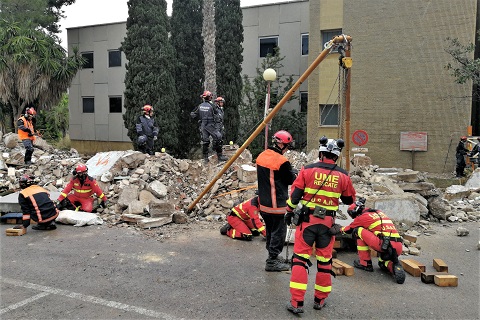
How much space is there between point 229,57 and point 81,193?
10757 mm

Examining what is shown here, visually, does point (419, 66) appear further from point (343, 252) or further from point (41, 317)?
point (41, 317)

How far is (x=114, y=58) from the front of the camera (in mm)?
23703

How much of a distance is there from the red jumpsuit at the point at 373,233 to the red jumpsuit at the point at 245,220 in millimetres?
1728

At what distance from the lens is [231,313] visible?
463 centimetres

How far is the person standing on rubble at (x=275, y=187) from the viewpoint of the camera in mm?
5715

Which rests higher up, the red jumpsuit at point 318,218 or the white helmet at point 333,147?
the white helmet at point 333,147

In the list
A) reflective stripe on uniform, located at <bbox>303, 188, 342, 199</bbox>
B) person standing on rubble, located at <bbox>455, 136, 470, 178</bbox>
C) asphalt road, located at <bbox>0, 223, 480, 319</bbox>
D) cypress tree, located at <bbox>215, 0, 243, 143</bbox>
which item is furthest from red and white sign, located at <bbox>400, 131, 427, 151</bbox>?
reflective stripe on uniform, located at <bbox>303, 188, 342, 199</bbox>

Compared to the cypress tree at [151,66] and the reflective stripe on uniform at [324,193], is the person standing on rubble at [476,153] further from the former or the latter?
the reflective stripe on uniform at [324,193]

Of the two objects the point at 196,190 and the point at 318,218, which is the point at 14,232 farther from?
the point at 318,218

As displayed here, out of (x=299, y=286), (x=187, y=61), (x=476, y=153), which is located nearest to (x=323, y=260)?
(x=299, y=286)

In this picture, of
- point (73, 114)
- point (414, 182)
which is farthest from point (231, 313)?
point (73, 114)

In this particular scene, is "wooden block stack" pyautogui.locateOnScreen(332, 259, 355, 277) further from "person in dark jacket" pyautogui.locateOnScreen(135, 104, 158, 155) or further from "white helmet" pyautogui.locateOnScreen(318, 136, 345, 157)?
"person in dark jacket" pyautogui.locateOnScreen(135, 104, 158, 155)

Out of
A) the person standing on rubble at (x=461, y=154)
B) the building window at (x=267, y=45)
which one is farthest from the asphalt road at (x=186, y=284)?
the building window at (x=267, y=45)

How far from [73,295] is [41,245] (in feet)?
8.51
